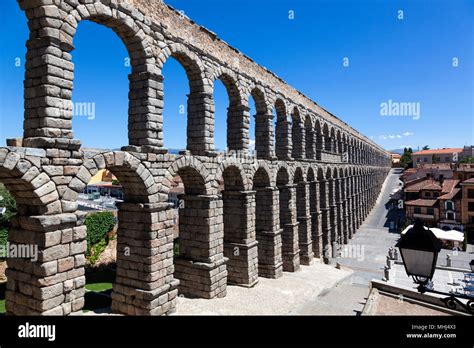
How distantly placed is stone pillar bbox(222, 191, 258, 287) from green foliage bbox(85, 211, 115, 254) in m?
16.7

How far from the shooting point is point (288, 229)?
2434 cm

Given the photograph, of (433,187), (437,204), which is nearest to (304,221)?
(437,204)

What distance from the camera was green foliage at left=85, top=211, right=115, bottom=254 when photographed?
2995cm

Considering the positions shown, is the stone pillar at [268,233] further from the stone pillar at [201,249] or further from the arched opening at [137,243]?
the arched opening at [137,243]

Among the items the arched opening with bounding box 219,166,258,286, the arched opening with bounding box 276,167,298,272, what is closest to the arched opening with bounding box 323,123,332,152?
the arched opening with bounding box 276,167,298,272

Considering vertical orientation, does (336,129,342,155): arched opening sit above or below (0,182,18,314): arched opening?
above

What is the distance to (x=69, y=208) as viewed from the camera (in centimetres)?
947

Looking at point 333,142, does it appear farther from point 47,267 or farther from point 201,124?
point 47,267

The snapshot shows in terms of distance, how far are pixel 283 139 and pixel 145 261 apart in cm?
1482

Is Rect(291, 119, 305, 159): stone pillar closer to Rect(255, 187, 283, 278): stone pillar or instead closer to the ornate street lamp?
Rect(255, 187, 283, 278): stone pillar

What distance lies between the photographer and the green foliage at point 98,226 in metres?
30.0

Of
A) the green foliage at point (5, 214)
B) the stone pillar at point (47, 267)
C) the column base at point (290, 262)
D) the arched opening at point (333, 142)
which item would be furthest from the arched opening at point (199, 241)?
the arched opening at point (333, 142)
